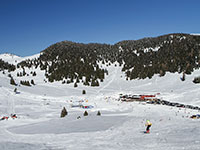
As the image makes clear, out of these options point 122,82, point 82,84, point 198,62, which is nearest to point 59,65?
point 82,84

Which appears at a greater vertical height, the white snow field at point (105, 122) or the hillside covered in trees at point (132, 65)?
the hillside covered in trees at point (132, 65)

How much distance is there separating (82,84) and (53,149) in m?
65.2

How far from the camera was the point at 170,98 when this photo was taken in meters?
41.4

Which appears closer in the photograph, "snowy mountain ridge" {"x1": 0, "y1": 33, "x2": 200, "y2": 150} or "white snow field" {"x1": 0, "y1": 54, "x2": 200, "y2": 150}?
"white snow field" {"x1": 0, "y1": 54, "x2": 200, "y2": 150}

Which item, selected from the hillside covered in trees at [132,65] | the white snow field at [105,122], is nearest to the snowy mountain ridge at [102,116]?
the white snow field at [105,122]

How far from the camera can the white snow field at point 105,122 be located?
489 inches

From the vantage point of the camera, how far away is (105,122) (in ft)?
72.3

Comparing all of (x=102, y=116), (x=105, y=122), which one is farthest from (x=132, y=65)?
(x=105, y=122)

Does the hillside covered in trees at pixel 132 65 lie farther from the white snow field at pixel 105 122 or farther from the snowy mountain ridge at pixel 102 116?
the white snow field at pixel 105 122

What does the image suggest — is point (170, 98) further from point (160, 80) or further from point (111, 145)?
point (111, 145)

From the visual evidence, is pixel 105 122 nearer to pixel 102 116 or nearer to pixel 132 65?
pixel 102 116

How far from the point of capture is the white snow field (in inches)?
489

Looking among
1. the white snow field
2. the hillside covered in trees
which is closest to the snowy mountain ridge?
the white snow field

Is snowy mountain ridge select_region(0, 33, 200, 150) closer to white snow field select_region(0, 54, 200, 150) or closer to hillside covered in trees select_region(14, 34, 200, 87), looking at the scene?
white snow field select_region(0, 54, 200, 150)
